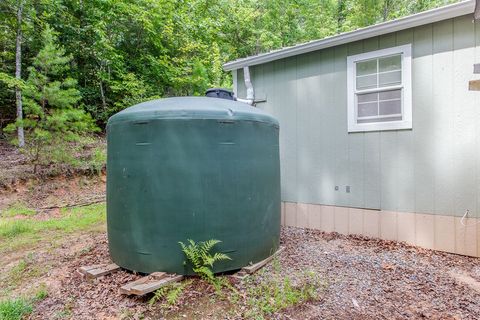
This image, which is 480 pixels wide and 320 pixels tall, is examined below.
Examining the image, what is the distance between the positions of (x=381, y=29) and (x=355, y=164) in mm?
1907

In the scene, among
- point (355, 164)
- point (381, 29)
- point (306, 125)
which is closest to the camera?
point (381, 29)

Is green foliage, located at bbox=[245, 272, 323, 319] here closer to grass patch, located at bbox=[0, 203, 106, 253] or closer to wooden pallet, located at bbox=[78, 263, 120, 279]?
wooden pallet, located at bbox=[78, 263, 120, 279]

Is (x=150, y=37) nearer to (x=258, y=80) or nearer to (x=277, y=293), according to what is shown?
(x=258, y=80)

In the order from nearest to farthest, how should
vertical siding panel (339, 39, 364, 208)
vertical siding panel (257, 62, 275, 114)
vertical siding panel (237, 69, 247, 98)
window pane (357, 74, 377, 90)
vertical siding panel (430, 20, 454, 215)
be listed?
vertical siding panel (430, 20, 454, 215)
window pane (357, 74, 377, 90)
vertical siding panel (339, 39, 364, 208)
vertical siding panel (257, 62, 275, 114)
vertical siding panel (237, 69, 247, 98)

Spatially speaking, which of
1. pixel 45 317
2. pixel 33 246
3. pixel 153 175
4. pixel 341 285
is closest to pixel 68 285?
pixel 45 317

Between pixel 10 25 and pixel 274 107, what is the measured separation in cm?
850

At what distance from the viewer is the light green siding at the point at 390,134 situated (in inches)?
143

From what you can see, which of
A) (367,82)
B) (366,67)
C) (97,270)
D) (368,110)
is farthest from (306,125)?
(97,270)

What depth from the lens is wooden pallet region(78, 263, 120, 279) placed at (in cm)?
306

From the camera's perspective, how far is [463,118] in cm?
363

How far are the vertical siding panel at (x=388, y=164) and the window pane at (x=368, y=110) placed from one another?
0.32 m

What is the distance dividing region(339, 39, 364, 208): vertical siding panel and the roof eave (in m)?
0.17

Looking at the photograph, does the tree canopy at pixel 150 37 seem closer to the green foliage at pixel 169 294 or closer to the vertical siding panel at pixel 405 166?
the green foliage at pixel 169 294

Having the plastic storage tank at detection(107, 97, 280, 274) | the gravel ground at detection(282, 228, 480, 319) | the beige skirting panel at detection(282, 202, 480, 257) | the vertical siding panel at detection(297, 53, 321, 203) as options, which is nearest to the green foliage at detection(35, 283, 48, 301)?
the plastic storage tank at detection(107, 97, 280, 274)
